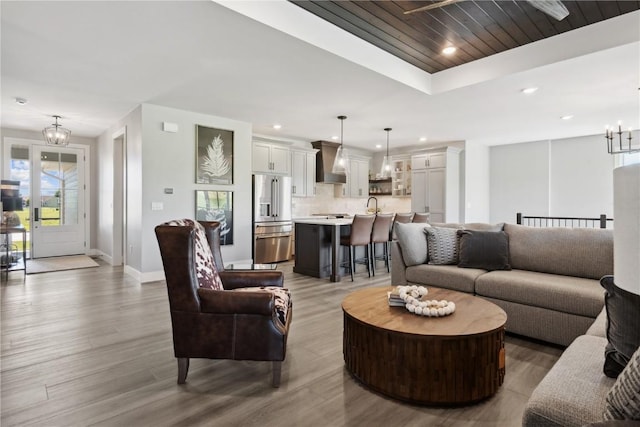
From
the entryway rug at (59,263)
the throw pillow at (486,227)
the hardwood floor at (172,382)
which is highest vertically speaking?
the throw pillow at (486,227)

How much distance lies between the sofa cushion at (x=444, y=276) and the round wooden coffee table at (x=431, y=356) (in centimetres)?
105

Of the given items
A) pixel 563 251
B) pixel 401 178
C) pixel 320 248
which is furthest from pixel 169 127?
pixel 401 178

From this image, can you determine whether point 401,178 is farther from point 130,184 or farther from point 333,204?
point 130,184

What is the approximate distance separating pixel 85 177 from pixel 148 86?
4451mm

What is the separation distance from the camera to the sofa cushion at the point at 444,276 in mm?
3221

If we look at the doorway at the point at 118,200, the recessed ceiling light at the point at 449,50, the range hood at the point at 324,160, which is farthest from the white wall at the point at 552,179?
the doorway at the point at 118,200

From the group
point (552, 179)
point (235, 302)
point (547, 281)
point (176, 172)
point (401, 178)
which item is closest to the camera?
point (235, 302)

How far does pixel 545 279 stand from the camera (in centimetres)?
292

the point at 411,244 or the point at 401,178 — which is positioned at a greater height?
the point at 401,178

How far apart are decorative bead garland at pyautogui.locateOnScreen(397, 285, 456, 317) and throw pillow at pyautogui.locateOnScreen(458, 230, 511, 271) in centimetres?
119

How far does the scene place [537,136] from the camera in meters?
7.07

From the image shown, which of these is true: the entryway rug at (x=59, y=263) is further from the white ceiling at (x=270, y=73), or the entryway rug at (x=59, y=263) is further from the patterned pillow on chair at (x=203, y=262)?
the patterned pillow on chair at (x=203, y=262)

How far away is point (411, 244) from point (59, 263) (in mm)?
6360

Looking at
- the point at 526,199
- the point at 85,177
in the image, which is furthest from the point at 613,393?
the point at 85,177
